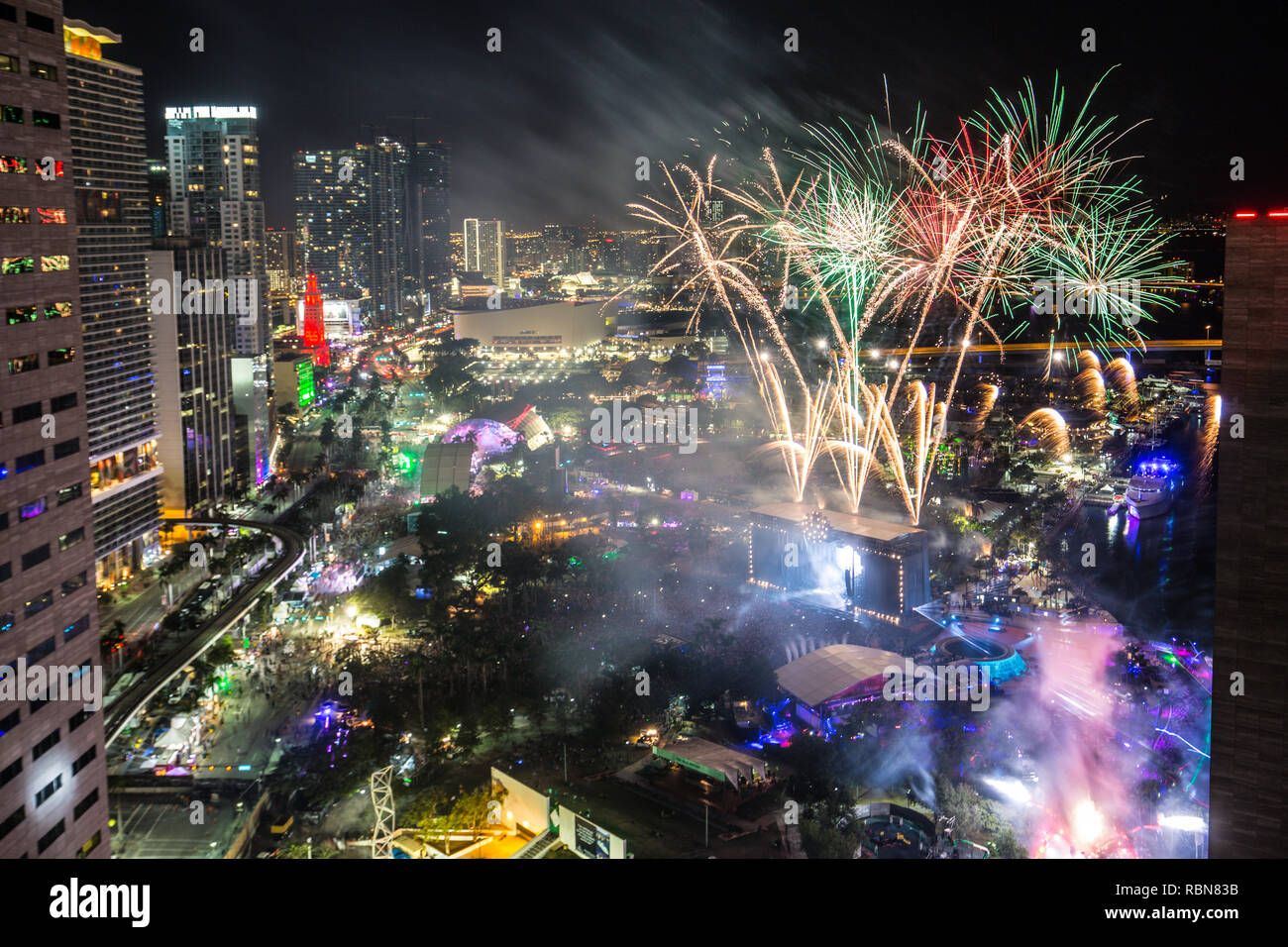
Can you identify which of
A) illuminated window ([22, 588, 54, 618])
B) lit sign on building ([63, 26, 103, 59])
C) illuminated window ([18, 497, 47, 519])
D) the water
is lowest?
the water

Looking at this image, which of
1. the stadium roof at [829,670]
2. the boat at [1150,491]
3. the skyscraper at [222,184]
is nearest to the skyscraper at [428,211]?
the skyscraper at [222,184]

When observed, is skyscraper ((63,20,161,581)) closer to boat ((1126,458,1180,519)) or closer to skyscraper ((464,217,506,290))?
boat ((1126,458,1180,519))

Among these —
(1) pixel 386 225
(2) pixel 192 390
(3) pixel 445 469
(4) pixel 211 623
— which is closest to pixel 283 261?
(1) pixel 386 225

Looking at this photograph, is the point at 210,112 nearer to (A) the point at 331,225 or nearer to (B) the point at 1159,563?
(A) the point at 331,225

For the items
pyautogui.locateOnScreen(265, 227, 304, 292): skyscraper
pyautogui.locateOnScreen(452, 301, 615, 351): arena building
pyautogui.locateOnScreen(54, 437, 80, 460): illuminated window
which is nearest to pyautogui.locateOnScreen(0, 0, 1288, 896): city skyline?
pyautogui.locateOnScreen(54, 437, 80, 460): illuminated window

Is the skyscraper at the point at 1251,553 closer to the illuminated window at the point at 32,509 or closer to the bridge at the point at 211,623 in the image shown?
the illuminated window at the point at 32,509
